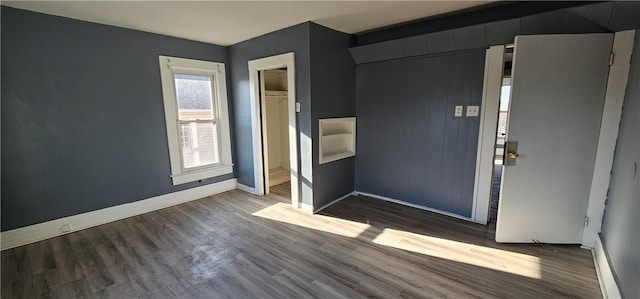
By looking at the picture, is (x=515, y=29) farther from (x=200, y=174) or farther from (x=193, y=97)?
(x=200, y=174)

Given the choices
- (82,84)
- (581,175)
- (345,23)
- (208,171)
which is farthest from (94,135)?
(581,175)

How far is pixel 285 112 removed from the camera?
16.8 feet

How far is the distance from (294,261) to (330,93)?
6.65 feet

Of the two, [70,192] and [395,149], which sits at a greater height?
[395,149]

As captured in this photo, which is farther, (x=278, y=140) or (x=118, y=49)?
(x=278, y=140)

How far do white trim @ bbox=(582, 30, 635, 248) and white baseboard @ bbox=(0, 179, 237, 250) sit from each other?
4.42 m

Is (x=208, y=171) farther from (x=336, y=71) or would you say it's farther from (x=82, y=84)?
(x=336, y=71)

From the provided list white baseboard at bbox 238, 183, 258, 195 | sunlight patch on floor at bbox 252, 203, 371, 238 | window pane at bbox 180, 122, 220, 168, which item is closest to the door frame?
sunlight patch on floor at bbox 252, 203, 371, 238

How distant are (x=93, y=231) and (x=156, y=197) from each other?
72 cm

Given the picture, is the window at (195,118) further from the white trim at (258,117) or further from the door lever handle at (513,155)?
the door lever handle at (513,155)

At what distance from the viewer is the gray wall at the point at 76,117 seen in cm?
244

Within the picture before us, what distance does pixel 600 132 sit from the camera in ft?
7.11

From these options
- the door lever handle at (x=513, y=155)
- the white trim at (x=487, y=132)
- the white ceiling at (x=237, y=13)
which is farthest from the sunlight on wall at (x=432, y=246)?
the white ceiling at (x=237, y=13)

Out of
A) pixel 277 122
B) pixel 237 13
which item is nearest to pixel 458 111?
pixel 237 13
